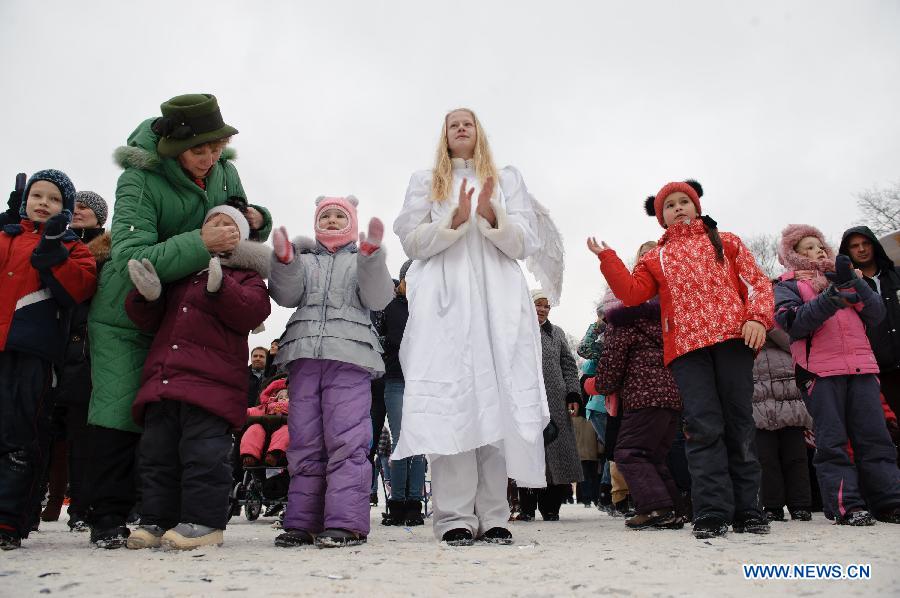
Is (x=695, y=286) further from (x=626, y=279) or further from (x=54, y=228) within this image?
(x=54, y=228)

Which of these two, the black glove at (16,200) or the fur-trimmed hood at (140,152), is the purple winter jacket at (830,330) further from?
the black glove at (16,200)

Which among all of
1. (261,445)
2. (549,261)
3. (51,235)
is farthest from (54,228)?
(261,445)

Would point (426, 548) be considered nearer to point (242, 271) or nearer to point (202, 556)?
point (202, 556)

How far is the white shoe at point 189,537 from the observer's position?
319 cm

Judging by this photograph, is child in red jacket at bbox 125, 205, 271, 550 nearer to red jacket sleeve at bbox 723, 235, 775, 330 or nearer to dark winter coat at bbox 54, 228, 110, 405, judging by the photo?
dark winter coat at bbox 54, 228, 110, 405

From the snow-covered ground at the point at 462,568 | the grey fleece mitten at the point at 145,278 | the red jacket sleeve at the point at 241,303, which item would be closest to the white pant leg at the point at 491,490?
the snow-covered ground at the point at 462,568

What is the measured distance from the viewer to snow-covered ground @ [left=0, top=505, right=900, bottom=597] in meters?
2.10

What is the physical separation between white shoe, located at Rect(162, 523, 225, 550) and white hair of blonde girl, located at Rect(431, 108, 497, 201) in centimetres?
217

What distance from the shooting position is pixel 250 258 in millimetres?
3801

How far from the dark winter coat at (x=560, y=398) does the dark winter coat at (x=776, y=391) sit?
1.60m

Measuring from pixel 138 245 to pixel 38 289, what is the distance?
0.61 m

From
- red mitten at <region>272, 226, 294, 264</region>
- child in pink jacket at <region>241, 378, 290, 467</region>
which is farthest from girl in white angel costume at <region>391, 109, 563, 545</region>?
child in pink jacket at <region>241, 378, 290, 467</region>

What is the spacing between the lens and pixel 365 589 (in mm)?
2133

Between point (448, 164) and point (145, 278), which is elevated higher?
point (448, 164)
